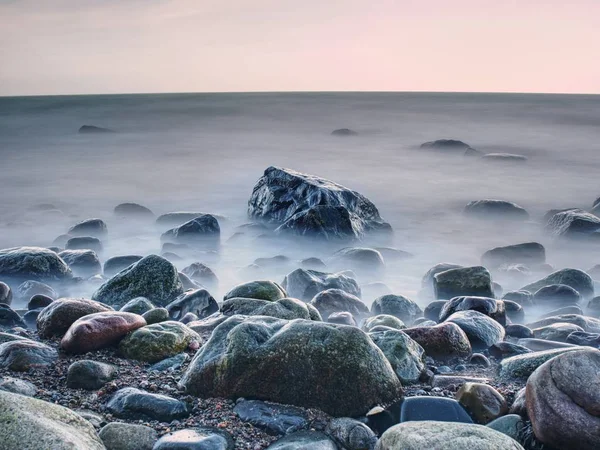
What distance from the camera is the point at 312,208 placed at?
11.4 metres

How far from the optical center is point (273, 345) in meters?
3.79

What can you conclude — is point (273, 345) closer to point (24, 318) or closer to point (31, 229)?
point (24, 318)

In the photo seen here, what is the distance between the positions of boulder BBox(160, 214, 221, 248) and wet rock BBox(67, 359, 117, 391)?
7.12 meters

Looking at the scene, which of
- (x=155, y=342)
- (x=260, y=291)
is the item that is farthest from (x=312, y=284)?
(x=155, y=342)

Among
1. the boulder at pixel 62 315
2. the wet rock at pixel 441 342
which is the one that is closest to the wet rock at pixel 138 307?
the boulder at pixel 62 315

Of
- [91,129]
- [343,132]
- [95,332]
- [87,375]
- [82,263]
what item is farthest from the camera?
[343,132]

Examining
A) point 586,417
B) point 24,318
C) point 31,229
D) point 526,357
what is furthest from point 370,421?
point 31,229

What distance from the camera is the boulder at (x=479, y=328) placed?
5.13 meters

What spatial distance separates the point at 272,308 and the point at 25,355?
181cm

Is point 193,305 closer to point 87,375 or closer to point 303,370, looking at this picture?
point 87,375

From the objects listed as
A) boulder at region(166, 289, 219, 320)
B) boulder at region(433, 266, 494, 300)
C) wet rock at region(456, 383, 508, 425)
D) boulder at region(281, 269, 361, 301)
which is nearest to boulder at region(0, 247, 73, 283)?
boulder at region(166, 289, 219, 320)

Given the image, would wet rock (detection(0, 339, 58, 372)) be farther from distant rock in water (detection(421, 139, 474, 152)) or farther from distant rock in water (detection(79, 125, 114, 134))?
distant rock in water (detection(79, 125, 114, 134))

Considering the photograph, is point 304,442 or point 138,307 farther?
point 138,307

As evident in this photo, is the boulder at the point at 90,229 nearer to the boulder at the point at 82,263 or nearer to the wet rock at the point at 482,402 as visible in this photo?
the boulder at the point at 82,263
